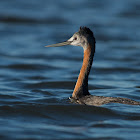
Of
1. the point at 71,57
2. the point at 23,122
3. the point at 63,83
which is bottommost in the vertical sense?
the point at 23,122

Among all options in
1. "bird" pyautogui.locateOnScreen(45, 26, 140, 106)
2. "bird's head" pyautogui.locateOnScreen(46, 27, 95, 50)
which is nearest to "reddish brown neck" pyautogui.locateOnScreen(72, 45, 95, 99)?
"bird" pyautogui.locateOnScreen(45, 26, 140, 106)

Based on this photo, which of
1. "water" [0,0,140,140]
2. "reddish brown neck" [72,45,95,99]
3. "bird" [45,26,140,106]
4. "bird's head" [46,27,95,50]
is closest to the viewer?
"water" [0,0,140,140]

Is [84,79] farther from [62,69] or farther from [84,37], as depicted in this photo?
[62,69]

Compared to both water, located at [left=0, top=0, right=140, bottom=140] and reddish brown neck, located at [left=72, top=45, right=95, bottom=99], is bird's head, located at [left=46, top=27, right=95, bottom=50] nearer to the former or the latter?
reddish brown neck, located at [left=72, top=45, right=95, bottom=99]

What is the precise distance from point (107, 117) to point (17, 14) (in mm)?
18805

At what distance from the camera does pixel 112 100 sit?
1047 centimetres

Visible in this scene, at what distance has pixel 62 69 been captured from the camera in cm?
1717

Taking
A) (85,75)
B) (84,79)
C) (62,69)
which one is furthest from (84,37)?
(62,69)

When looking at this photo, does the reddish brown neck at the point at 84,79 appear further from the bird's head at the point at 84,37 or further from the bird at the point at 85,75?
the bird's head at the point at 84,37

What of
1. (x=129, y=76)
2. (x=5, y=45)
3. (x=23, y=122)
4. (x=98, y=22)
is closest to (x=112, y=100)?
(x=23, y=122)

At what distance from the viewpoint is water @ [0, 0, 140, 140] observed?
30.5ft

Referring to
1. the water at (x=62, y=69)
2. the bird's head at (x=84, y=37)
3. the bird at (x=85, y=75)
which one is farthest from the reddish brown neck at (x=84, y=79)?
the water at (x=62, y=69)

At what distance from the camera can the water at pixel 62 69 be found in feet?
30.5

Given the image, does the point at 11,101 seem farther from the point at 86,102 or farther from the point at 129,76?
the point at 129,76
